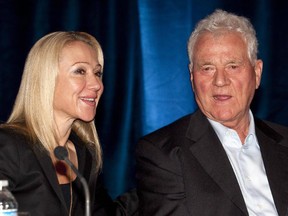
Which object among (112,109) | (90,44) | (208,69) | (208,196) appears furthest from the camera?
(112,109)

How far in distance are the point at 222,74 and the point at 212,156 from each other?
1.28 feet

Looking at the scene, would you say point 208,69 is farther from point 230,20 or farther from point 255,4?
point 255,4

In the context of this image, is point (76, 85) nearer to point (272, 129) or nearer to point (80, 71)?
point (80, 71)

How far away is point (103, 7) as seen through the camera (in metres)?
4.38

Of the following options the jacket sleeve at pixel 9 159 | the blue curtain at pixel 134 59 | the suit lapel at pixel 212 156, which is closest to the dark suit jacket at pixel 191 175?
the suit lapel at pixel 212 156

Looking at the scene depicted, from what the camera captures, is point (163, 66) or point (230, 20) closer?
point (230, 20)

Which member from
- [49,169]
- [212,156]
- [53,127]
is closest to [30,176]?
[49,169]

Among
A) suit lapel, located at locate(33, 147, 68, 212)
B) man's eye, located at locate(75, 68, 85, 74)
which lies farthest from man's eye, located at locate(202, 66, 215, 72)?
suit lapel, located at locate(33, 147, 68, 212)

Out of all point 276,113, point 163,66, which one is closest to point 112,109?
point 163,66

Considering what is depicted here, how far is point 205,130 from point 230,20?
0.55 meters

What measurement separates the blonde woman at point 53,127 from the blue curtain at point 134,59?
1.07 metres

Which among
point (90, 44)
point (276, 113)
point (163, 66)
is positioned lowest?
point (276, 113)

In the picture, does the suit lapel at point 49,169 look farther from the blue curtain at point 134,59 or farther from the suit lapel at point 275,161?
the blue curtain at point 134,59

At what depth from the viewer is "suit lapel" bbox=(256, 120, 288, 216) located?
3016mm
